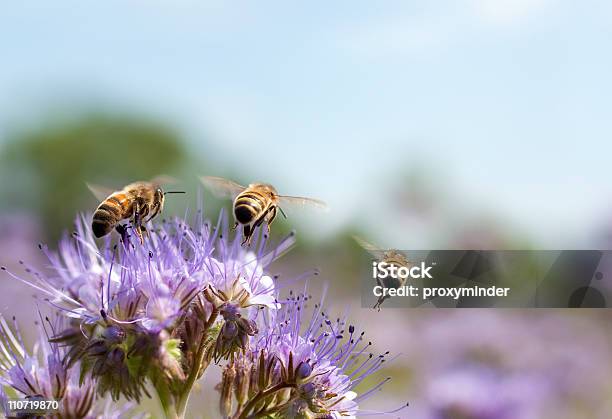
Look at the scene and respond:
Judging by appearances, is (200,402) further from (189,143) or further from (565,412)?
(189,143)

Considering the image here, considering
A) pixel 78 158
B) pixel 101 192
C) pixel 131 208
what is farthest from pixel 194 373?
pixel 78 158

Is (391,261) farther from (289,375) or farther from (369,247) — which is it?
(289,375)

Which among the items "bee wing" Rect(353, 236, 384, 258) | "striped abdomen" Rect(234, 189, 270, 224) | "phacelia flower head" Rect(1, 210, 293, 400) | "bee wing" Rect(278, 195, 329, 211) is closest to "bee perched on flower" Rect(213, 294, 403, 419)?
"phacelia flower head" Rect(1, 210, 293, 400)

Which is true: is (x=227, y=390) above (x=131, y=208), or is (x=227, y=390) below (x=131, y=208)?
below

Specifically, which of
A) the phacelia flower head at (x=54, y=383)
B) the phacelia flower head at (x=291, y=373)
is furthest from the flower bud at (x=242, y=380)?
the phacelia flower head at (x=54, y=383)

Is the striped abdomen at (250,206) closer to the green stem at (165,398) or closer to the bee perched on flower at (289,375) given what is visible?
the bee perched on flower at (289,375)

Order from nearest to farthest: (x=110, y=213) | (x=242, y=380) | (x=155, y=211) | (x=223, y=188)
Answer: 1. (x=242, y=380)
2. (x=110, y=213)
3. (x=155, y=211)
4. (x=223, y=188)

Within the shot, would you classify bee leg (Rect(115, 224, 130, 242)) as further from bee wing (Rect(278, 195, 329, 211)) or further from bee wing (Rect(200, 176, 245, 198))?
bee wing (Rect(278, 195, 329, 211))
